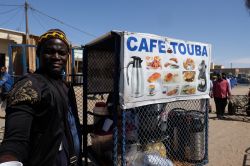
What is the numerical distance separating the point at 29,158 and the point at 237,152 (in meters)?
5.72

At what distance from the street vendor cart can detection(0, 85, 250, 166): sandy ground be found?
1.78 metres

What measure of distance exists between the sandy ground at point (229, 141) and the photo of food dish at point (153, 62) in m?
3.11

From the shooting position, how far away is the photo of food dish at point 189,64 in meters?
3.66

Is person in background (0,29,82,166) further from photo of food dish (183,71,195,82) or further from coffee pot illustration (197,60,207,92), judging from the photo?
coffee pot illustration (197,60,207,92)

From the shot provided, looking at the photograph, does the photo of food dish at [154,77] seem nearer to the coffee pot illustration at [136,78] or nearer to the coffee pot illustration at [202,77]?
the coffee pot illustration at [136,78]

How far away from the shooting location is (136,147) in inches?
136

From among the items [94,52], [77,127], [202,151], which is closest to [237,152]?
[202,151]

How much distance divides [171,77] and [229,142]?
4.56 m

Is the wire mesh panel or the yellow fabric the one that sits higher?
the yellow fabric

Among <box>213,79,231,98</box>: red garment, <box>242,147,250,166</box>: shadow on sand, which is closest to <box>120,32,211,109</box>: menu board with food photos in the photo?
<box>242,147,250,166</box>: shadow on sand

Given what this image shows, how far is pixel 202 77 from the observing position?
3979 mm

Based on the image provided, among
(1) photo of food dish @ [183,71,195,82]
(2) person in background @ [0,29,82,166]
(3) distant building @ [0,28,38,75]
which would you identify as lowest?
(2) person in background @ [0,29,82,166]

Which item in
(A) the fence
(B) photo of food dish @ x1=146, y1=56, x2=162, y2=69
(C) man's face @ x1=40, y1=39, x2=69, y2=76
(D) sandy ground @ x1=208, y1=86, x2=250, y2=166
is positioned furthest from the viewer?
(D) sandy ground @ x1=208, y1=86, x2=250, y2=166

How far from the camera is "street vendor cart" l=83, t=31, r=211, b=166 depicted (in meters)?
3.06
